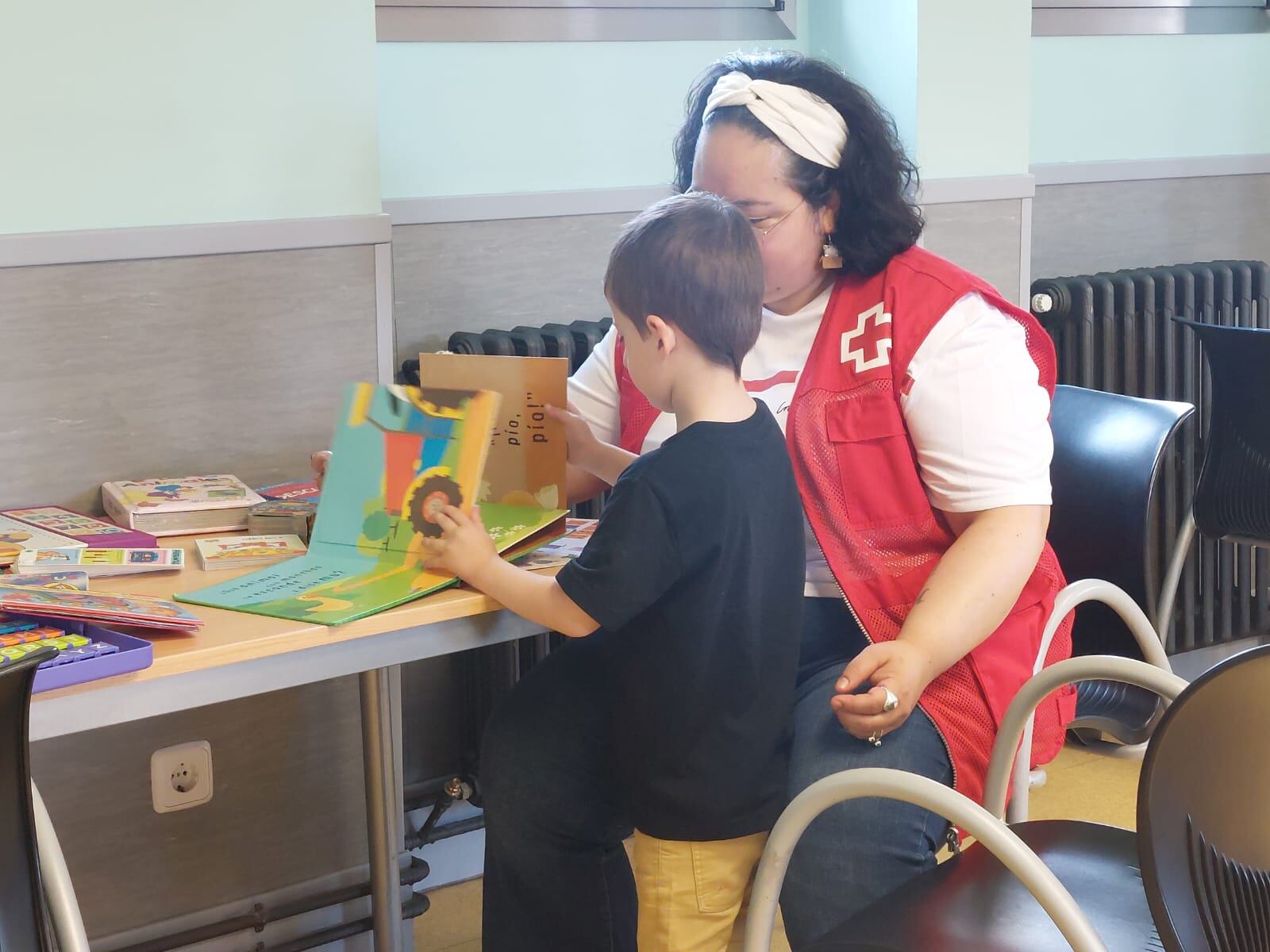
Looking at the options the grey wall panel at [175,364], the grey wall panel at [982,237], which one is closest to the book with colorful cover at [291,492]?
the grey wall panel at [175,364]

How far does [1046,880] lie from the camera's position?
1.01 m

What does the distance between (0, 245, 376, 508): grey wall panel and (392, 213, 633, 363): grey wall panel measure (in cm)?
35

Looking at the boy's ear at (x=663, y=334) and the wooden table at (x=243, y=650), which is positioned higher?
the boy's ear at (x=663, y=334)

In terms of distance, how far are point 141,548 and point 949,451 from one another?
852 mm

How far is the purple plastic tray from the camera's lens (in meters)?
1.06

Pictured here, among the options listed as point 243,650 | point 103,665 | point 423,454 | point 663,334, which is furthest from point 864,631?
point 103,665

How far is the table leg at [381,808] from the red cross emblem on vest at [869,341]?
0.74 meters

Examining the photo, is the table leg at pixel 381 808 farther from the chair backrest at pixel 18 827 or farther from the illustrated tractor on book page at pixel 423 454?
the chair backrest at pixel 18 827

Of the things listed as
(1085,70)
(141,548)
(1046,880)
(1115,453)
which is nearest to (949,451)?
(1115,453)

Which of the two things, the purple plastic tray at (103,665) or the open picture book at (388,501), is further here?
the open picture book at (388,501)

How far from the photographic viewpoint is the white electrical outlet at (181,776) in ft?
6.04

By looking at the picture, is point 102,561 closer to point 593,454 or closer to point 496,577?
point 496,577

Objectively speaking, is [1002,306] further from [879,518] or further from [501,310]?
[501,310]

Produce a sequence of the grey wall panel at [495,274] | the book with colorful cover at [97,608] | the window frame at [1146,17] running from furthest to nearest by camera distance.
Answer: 1. the window frame at [1146,17]
2. the grey wall panel at [495,274]
3. the book with colorful cover at [97,608]
